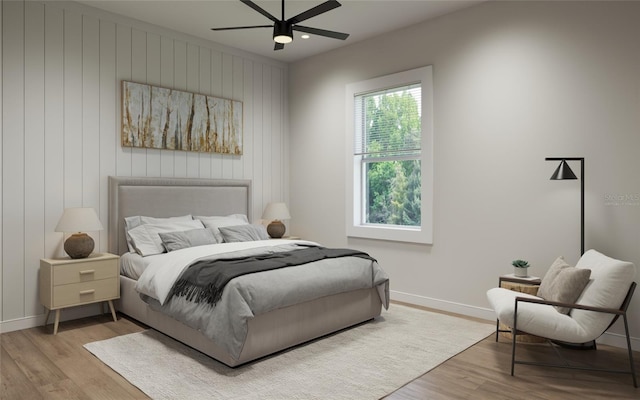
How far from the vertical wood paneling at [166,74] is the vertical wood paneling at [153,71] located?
0.15 feet

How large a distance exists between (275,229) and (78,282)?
233cm

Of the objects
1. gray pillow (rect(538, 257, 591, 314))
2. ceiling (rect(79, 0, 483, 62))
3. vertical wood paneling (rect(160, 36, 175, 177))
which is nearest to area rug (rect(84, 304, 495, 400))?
gray pillow (rect(538, 257, 591, 314))

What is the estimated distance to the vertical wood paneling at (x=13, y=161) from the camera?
3789 mm

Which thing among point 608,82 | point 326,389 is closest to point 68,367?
point 326,389

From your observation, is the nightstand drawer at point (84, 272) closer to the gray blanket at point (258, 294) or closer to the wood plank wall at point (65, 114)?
the wood plank wall at point (65, 114)

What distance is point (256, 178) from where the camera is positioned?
5832 mm

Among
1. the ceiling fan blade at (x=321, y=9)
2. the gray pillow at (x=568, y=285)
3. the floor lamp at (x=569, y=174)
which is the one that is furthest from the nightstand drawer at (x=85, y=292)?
the floor lamp at (x=569, y=174)

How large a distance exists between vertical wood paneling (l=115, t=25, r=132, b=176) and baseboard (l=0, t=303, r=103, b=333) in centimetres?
138

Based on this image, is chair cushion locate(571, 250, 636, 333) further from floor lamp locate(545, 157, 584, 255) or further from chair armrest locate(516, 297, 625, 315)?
floor lamp locate(545, 157, 584, 255)

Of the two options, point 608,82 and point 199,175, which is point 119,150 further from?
point 608,82

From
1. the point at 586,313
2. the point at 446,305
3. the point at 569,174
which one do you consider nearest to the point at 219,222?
the point at 446,305

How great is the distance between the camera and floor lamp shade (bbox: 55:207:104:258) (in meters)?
3.81

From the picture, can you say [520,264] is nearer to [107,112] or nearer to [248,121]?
[248,121]

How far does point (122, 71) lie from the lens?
4551mm
